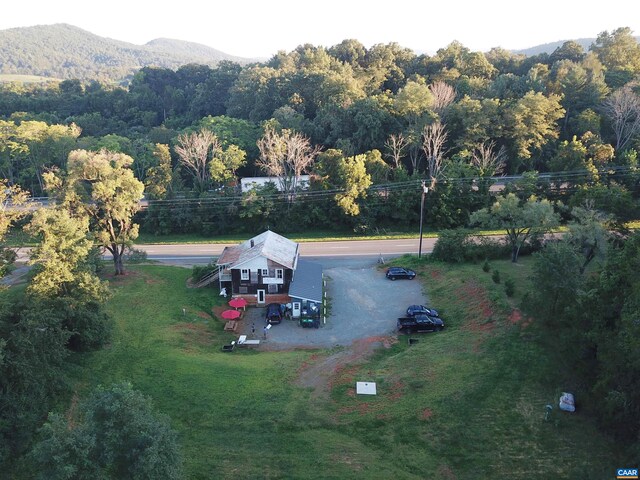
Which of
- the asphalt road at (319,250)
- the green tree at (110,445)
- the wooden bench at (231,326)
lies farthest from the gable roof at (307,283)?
the green tree at (110,445)

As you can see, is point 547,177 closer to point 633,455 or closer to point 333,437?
point 633,455

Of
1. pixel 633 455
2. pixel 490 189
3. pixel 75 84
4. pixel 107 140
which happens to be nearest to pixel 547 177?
pixel 490 189

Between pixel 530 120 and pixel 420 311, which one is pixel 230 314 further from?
pixel 530 120

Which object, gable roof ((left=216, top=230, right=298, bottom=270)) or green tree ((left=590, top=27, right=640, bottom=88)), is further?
green tree ((left=590, top=27, right=640, bottom=88))

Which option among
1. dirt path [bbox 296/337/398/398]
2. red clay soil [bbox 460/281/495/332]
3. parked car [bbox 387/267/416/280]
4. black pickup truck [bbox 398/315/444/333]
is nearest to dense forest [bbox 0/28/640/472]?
parked car [bbox 387/267/416/280]

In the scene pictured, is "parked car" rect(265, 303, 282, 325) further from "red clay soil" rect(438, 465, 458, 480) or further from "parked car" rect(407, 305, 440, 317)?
"red clay soil" rect(438, 465, 458, 480)

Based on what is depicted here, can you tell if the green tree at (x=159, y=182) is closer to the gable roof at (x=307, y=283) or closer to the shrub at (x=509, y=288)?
the gable roof at (x=307, y=283)
